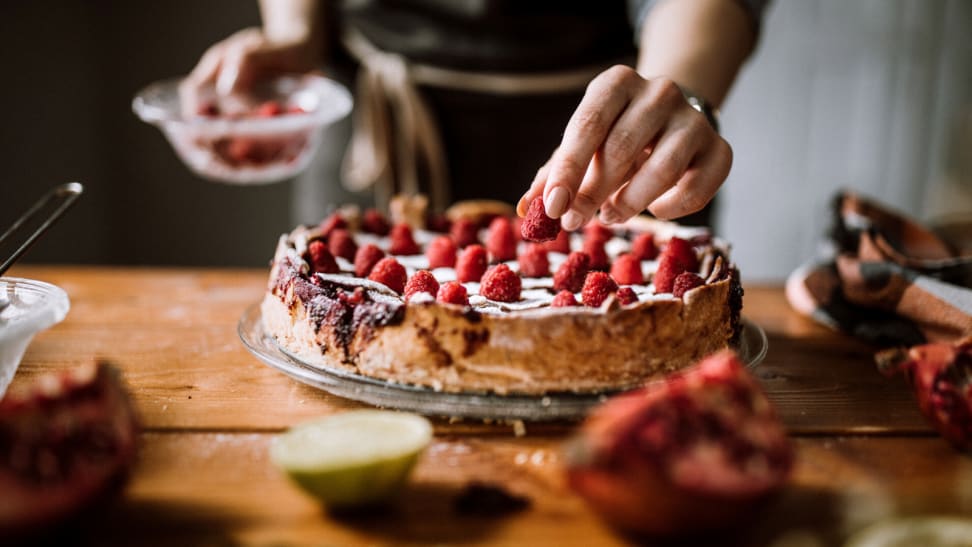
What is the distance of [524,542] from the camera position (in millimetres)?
1007

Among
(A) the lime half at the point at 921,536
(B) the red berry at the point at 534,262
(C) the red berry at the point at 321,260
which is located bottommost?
(B) the red berry at the point at 534,262

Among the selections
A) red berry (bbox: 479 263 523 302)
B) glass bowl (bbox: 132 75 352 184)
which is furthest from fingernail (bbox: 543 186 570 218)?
glass bowl (bbox: 132 75 352 184)

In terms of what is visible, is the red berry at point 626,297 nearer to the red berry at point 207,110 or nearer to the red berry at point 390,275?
the red berry at point 390,275

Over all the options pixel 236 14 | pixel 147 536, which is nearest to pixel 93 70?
pixel 236 14

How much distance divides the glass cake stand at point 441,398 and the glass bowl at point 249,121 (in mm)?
908

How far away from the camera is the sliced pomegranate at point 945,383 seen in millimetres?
1220

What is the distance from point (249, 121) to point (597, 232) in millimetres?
952

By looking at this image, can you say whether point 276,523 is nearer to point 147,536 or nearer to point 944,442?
point 147,536

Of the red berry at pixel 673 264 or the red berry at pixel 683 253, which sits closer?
the red berry at pixel 673 264

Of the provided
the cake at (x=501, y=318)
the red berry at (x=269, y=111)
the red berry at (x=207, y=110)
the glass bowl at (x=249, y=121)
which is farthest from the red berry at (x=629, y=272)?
the red berry at (x=207, y=110)

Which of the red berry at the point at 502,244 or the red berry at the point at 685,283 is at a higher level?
the red berry at the point at 685,283

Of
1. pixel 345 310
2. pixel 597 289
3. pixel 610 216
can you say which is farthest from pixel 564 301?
pixel 345 310

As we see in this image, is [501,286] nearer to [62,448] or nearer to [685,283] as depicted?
[685,283]

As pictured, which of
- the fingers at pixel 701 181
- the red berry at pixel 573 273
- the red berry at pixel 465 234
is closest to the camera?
the fingers at pixel 701 181
